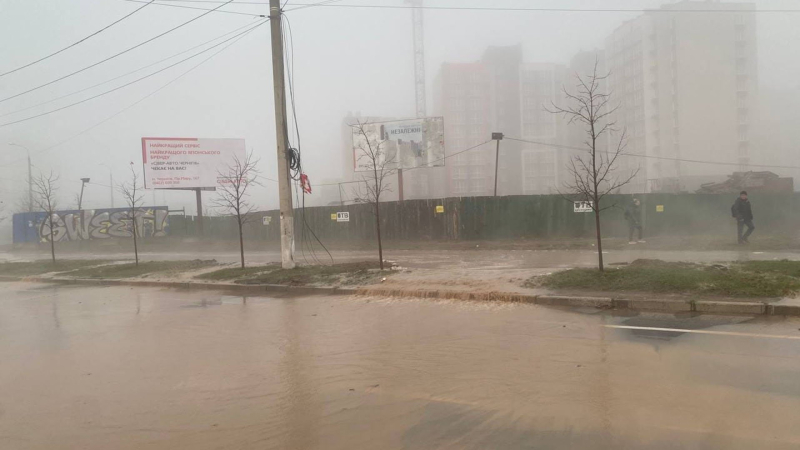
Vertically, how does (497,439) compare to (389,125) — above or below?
below

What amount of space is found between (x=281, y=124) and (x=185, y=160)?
2489cm

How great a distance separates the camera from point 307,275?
541 inches

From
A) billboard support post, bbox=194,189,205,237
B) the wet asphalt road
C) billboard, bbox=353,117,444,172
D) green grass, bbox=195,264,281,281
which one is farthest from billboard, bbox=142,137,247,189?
the wet asphalt road

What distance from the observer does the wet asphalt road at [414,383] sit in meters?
3.95

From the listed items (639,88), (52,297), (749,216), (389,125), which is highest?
(639,88)

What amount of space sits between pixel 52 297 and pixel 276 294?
6440 millimetres

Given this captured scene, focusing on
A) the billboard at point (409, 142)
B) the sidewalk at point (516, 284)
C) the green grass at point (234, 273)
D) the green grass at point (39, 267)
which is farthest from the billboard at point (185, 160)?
the green grass at point (234, 273)

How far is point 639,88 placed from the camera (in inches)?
1635

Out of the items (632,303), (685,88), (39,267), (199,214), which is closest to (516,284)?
(632,303)

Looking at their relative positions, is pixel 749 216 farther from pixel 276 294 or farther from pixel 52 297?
pixel 52 297

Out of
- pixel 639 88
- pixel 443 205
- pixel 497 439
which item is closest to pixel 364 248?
pixel 443 205

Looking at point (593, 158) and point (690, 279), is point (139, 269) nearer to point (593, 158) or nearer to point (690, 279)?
point (593, 158)

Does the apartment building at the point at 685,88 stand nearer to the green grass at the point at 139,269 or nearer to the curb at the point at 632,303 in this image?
the green grass at the point at 139,269

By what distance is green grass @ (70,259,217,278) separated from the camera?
Result: 1795cm
